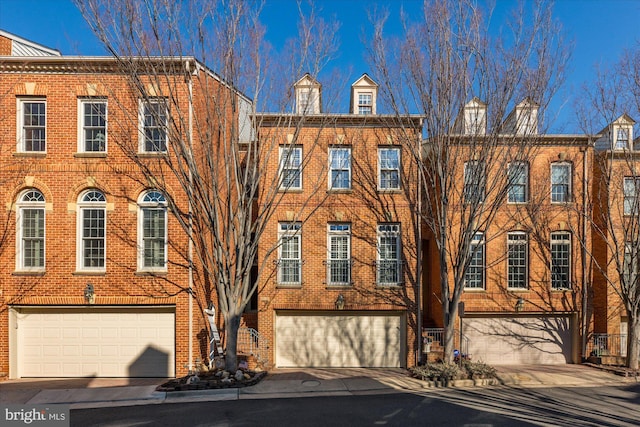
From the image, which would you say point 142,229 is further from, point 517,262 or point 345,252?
point 517,262

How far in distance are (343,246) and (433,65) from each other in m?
6.80

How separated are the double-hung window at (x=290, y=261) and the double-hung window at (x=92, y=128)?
21.7ft

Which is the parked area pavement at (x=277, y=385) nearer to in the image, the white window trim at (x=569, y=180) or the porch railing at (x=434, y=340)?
the porch railing at (x=434, y=340)

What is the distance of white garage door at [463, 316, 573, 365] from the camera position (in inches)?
561

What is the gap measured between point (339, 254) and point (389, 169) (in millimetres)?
3708

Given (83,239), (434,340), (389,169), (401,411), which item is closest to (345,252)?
(389,169)

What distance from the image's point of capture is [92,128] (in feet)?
39.1

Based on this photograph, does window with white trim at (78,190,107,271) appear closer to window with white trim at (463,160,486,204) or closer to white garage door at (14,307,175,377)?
white garage door at (14,307,175,377)

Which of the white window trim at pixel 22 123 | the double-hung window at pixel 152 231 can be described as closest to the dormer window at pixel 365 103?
the double-hung window at pixel 152 231

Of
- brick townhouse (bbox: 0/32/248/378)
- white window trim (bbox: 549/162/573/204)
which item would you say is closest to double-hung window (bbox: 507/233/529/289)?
white window trim (bbox: 549/162/573/204)

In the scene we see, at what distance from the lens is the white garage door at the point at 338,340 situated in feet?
43.4

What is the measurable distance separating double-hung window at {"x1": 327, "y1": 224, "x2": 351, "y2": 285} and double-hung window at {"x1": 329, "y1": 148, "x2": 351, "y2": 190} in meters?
1.56

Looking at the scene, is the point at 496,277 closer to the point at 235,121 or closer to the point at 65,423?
the point at 235,121

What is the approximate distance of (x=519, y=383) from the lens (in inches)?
446
